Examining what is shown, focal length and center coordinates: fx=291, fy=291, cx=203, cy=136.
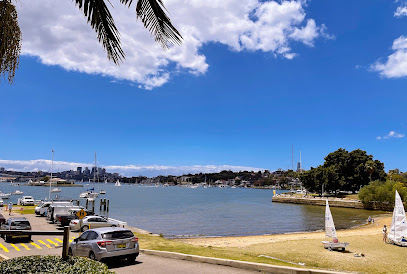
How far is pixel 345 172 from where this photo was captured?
10575 cm

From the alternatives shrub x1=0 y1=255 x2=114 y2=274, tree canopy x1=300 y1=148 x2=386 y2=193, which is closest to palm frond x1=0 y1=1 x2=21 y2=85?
shrub x1=0 y1=255 x2=114 y2=274

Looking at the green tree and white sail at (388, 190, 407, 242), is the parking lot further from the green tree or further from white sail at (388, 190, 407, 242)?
the green tree

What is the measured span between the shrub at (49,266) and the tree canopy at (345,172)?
108 m

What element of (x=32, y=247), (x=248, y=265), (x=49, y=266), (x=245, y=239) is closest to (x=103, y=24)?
(x=49, y=266)

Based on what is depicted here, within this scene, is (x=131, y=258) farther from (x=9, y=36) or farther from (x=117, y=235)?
(x=9, y=36)

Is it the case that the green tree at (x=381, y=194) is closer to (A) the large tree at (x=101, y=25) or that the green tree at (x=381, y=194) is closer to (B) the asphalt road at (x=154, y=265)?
(B) the asphalt road at (x=154, y=265)

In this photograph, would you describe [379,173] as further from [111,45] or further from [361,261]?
[111,45]

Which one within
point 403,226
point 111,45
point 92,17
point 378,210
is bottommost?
point 378,210

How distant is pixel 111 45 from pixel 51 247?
682 inches

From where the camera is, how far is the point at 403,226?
28281 millimetres

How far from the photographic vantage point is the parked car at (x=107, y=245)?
1199cm

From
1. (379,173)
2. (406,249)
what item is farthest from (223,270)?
(379,173)

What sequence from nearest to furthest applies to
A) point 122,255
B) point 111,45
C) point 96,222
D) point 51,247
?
point 111,45 < point 122,255 < point 51,247 < point 96,222

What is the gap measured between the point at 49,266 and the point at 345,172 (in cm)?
11408
